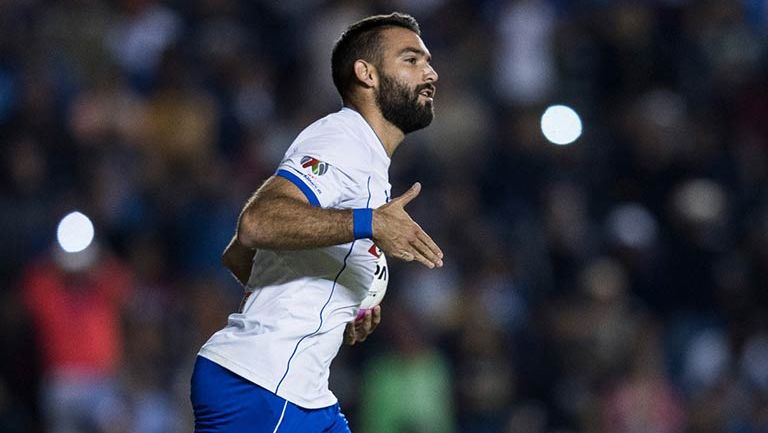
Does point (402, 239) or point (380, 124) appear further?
point (380, 124)

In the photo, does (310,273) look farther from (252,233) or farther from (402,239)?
(402,239)

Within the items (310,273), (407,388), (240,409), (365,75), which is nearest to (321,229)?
(310,273)

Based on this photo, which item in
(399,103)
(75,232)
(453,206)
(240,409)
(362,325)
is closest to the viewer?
(240,409)

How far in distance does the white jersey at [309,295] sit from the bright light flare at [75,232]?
16.0 feet

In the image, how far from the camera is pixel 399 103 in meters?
5.04

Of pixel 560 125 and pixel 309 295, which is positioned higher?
pixel 560 125

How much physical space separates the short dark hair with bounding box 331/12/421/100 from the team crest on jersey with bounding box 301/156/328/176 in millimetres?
562

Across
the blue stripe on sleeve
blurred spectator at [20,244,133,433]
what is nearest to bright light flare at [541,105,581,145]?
blurred spectator at [20,244,133,433]

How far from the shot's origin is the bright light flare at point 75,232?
31.4 ft

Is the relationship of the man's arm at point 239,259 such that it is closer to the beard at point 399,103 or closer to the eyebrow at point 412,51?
the beard at point 399,103

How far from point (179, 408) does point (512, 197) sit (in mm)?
2846

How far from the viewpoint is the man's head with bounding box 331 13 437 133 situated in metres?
5.05

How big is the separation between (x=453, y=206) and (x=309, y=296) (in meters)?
5.72

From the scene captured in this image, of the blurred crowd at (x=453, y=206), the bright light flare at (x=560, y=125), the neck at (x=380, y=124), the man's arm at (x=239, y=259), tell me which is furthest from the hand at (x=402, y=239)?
the bright light flare at (x=560, y=125)
